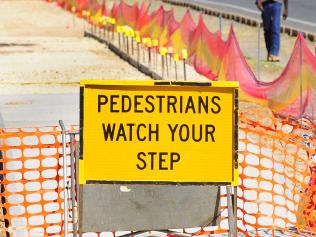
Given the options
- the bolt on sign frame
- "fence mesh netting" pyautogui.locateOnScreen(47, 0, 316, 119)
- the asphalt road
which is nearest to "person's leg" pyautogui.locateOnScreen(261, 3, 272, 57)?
"fence mesh netting" pyautogui.locateOnScreen(47, 0, 316, 119)

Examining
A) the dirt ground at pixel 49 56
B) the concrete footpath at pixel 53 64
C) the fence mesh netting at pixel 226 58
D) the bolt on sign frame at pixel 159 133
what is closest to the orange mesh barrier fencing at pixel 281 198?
the bolt on sign frame at pixel 159 133

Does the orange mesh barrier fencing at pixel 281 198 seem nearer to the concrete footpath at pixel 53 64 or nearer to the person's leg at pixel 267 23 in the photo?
the concrete footpath at pixel 53 64

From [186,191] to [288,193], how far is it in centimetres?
261

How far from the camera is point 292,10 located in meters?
32.2

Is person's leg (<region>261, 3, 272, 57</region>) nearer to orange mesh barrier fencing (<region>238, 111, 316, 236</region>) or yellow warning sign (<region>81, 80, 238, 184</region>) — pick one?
orange mesh barrier fencing (<region>238, 111, 316, 236</region>)

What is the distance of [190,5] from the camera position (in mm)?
36656

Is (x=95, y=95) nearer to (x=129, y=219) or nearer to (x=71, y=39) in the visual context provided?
(x=129, y=219)

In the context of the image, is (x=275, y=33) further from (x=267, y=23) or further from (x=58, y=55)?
(x=58, y=55)

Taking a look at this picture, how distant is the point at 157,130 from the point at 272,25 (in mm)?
14272

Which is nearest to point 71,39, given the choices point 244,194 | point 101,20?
point 101,20

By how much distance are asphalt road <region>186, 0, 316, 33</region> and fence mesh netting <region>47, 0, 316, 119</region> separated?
13.8 ft

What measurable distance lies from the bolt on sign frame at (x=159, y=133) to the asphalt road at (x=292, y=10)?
61.7 ft

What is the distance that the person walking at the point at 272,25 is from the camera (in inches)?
852

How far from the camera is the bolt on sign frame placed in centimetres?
771
